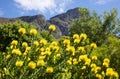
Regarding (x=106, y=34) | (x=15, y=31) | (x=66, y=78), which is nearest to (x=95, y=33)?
(x=106, y=34)

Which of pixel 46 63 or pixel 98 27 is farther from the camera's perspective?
pixel 98 27

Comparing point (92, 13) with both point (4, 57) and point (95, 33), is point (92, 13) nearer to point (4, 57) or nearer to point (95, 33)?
point (95, 33)

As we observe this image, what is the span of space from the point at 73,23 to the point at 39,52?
48.2 m

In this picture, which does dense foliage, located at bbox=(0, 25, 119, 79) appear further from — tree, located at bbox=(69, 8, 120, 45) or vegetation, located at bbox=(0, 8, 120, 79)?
tree, located at bbox=(69, 8, 120, 45)

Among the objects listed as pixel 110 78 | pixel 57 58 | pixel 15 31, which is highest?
pixel 15 31

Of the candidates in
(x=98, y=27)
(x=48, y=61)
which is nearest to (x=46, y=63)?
(x=48, y=61)

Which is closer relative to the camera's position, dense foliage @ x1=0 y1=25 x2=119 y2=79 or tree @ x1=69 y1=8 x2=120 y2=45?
dense foliage @ x1=0 y1=25 x2=119 y2=79

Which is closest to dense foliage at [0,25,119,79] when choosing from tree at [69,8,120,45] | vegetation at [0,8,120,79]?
vegetation at [0,8,120,79]

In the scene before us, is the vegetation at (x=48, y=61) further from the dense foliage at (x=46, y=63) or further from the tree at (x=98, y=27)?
the tree at (x=98, y=27)

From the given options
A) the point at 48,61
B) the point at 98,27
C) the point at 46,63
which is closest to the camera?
the point at 46,63

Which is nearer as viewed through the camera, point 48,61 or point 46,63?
point 46,63

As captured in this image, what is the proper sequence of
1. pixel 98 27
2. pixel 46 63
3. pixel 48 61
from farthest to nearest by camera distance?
pixel 98 27
pixel 48 61
pixel 46 63

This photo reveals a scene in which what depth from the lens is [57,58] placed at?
659 centimetres

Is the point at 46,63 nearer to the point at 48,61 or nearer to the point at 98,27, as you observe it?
the point at 48,61
